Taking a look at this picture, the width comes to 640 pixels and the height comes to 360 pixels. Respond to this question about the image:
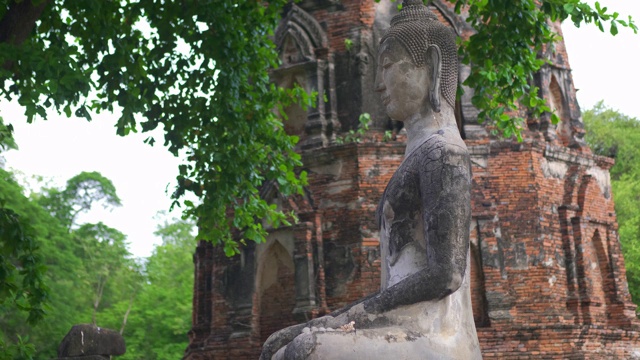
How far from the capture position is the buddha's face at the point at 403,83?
152 inches

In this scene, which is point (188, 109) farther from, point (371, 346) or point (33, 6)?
point (371, 346)

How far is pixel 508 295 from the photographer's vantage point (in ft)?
42.1

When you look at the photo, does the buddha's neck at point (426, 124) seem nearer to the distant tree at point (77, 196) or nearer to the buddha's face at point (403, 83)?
the buddha's face at point (403, 83)

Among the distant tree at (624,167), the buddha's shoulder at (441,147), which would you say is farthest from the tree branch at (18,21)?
the distant tree at (624,167)

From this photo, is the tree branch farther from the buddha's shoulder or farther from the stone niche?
the stone niche

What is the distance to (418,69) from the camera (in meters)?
3.87

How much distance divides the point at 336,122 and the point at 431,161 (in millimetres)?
10573

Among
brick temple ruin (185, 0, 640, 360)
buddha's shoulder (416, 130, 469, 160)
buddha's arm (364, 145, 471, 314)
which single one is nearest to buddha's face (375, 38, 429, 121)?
buddha's shoulder (416, 130, 469, 160)

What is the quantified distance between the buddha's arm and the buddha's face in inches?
15.8

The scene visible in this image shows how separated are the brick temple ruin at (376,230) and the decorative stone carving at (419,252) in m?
8.95

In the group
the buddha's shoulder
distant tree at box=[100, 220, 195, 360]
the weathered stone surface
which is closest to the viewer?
the buddha's shoulder

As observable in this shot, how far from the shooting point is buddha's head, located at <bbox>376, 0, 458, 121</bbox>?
386 centimetres

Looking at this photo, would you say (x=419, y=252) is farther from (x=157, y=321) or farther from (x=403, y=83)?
(x=157, y=321)

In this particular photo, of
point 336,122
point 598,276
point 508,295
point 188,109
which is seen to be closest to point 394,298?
point 188,109
